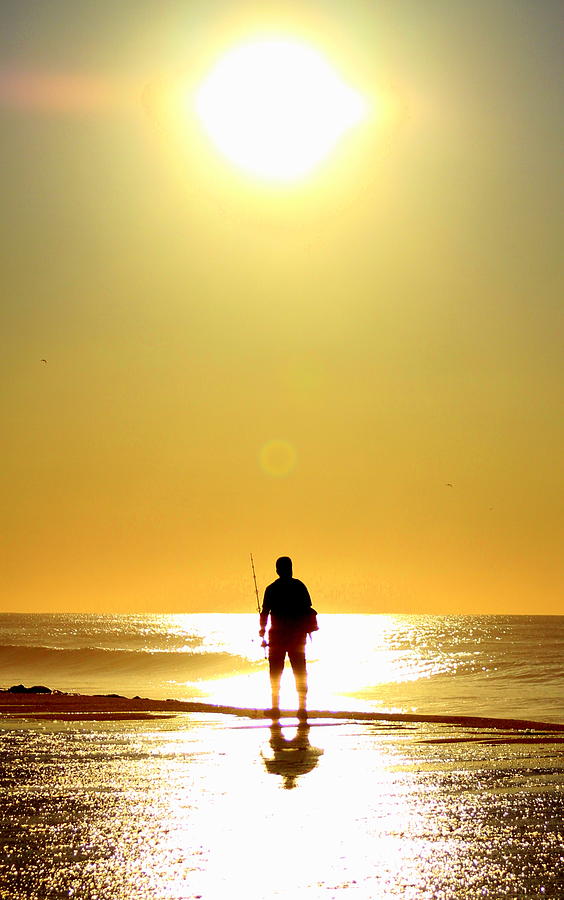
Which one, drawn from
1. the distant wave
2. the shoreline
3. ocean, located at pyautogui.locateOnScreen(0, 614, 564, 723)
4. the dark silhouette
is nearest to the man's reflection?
the shoreline

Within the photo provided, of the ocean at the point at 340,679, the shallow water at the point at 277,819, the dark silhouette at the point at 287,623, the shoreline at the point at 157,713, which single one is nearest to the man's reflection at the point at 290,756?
the shallow water at the point at 277,819

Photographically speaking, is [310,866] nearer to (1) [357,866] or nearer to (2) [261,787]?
(1) [357,866]

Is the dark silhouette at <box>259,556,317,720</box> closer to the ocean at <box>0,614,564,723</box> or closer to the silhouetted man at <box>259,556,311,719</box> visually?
the silhouetted man at <box>259,556,311,719</box>

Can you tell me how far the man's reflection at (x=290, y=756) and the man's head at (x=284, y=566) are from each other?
106 inches

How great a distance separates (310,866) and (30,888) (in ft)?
3.52

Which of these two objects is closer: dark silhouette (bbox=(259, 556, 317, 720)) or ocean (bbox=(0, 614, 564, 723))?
dark silhouette (bbox=(259, 556, 317, 720))

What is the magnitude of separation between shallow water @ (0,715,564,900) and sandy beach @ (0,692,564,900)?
12 millimetres

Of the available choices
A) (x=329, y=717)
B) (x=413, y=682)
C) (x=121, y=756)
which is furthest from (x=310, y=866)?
(x=413, y=682)

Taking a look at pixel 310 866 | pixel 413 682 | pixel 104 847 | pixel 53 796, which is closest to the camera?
pixel 310 866

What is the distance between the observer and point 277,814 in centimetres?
504

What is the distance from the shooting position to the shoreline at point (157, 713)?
34.3 ft

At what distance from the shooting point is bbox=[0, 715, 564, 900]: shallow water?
3734 mm

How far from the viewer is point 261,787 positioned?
5914 mm

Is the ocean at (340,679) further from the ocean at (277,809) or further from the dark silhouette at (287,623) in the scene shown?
the ocean at (277,809)
